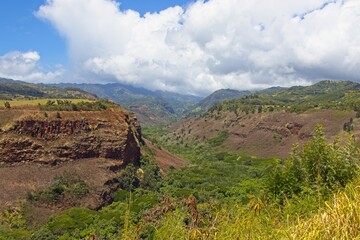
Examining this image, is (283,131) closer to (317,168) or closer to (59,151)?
(59,151)

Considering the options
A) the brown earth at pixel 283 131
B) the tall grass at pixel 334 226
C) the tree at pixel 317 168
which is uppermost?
the tall grass at pixel 334 226

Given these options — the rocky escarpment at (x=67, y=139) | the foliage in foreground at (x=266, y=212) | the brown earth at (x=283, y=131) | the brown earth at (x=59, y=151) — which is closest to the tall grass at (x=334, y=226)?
the foliage in foreground at (x=266, y=212)

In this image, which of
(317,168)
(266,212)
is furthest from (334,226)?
(317,168)

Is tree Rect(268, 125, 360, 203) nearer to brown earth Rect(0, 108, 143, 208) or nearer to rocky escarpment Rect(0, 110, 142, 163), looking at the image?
Answer: brown earth Rect(0, 108, 143, 208)

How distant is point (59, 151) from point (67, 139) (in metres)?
4.07

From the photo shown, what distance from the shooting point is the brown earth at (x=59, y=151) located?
3307 inches

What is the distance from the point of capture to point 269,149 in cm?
17362

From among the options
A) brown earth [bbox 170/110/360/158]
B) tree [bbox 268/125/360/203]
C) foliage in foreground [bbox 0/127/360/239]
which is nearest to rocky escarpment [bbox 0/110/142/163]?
foliage in foreground [bbox 0/127/360/239]

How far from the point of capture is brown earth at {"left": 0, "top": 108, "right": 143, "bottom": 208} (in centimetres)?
8400

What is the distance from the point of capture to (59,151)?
307 ft

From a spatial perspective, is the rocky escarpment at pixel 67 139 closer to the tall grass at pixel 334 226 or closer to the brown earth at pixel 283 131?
the brown earth at pixel 283 131

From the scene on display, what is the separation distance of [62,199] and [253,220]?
7972 cm

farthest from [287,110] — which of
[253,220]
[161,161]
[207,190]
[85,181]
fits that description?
[253,220]

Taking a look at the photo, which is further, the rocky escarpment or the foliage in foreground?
the rocky escarpment
